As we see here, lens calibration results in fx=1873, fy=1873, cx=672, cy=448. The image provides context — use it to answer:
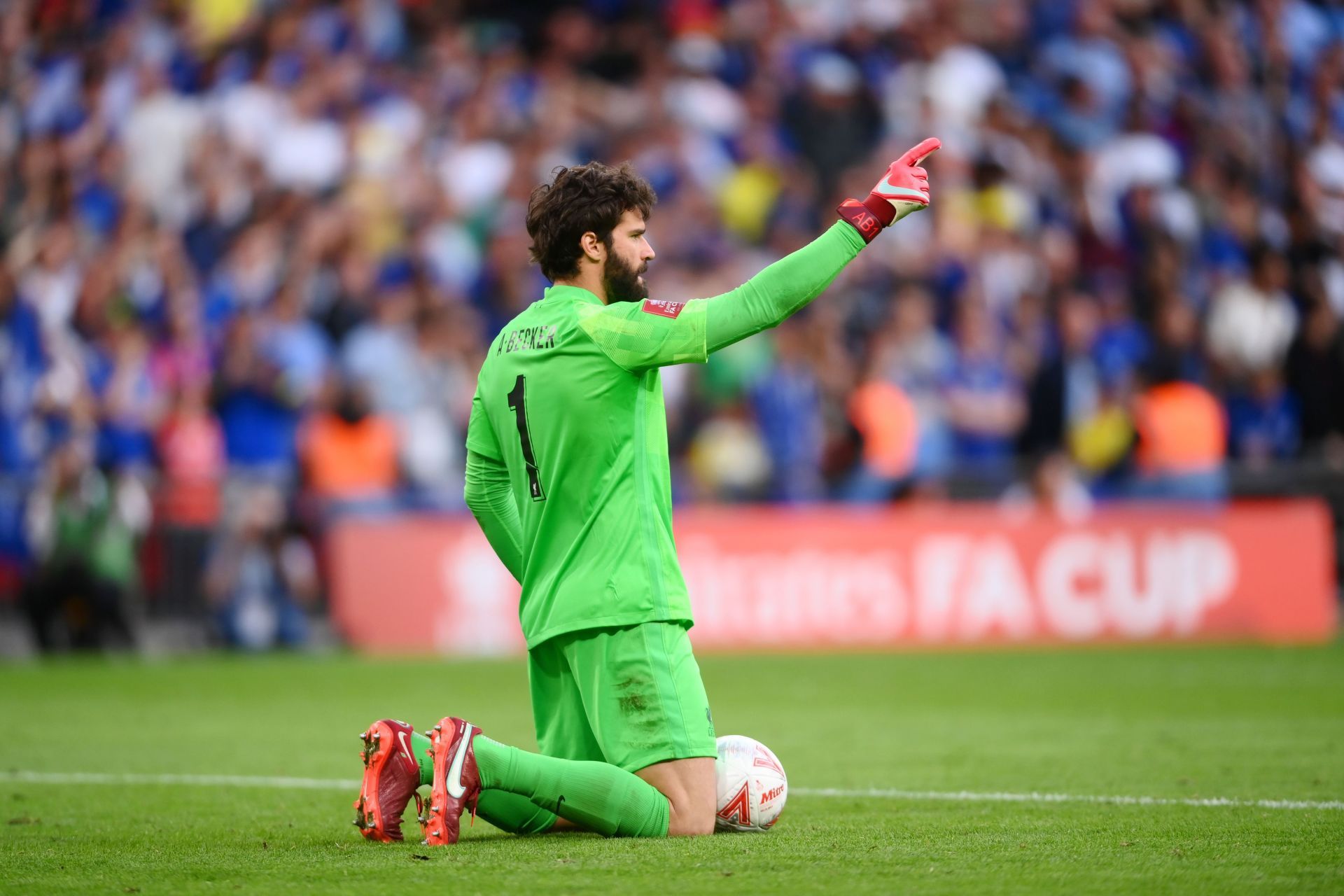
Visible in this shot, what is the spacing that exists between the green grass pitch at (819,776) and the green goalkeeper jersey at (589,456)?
727 mm

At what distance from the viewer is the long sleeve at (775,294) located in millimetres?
5344

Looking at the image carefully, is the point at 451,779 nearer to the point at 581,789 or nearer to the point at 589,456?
the point at 581,789

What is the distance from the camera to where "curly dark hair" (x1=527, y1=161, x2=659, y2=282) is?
577 cm

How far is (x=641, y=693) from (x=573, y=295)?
1251 millimetres

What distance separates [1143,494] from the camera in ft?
52.7

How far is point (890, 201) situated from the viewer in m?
5.46

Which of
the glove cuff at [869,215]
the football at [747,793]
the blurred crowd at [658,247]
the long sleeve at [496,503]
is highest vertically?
the blurred crowd at [658,247]

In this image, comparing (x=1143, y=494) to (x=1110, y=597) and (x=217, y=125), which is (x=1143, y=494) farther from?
(x=217, y=125)

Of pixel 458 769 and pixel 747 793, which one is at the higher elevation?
pixel 458 769

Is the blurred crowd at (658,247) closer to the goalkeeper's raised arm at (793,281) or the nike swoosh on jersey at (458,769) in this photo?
the goalkeeper's raised arm at (793,281)

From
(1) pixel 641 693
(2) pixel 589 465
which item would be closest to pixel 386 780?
(1) pixel 641 693

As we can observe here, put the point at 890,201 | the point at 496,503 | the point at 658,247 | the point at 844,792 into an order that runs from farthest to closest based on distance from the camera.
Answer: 1. the point at 658,247
2. the point at 844,792
3. the point at 496,503
4. the point at 890,201

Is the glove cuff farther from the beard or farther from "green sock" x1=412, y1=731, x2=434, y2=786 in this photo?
"green sock" x1=412, y1=731, x2=434, y2=786

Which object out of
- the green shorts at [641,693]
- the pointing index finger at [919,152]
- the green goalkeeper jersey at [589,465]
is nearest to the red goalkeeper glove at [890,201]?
the pointing index finger at [919,152]
